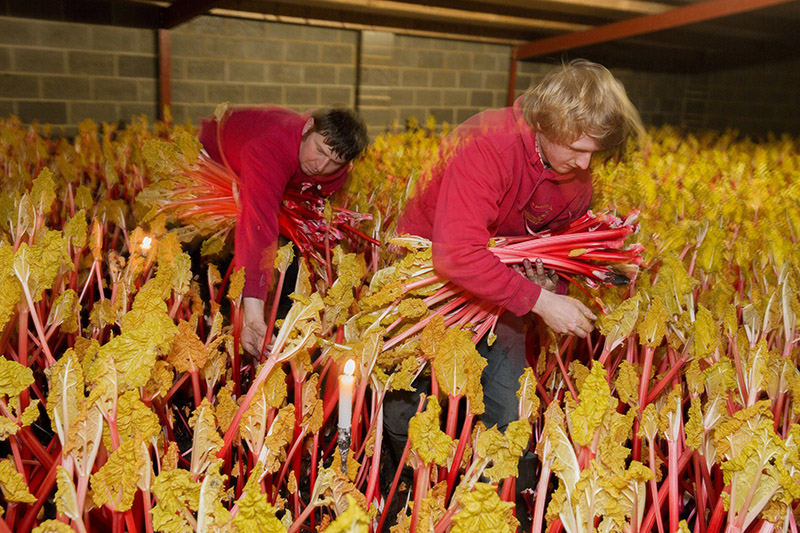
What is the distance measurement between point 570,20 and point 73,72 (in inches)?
147

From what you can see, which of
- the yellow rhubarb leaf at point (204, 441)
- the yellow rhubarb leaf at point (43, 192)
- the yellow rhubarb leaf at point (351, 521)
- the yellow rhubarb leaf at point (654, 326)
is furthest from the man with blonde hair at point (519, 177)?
the yellow rhubarb leaf at point (43, 192)

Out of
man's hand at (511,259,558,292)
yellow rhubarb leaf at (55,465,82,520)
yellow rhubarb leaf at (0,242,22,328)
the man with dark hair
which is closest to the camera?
yellow rhubarb leaf at (55,465,82,520)

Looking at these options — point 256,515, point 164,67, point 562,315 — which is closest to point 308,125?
point 562,315

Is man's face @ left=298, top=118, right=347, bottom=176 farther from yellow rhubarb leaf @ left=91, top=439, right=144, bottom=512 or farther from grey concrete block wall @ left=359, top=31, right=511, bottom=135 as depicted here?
grey concrete block wall @ left=359, top=31, right=511, bottom=135

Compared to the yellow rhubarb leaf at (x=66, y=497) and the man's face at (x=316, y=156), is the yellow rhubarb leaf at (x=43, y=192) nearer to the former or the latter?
the man's face at (x=316, y=156)

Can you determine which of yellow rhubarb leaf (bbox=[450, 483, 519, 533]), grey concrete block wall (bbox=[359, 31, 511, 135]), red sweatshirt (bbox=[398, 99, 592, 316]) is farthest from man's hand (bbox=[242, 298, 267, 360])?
grey concrete block wall (bbox=[359, 31, 511, 135])

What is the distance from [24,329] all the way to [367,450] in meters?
0.55

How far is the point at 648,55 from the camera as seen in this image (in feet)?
22.3

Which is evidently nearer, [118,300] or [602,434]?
[602,434]

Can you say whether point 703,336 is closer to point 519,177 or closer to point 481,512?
point 519,177

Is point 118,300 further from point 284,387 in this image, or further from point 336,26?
point 336,26

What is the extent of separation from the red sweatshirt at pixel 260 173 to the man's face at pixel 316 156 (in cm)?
2

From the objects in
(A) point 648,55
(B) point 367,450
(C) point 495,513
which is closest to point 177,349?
(B) point 367,450

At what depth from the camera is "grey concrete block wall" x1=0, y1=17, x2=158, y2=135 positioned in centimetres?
430
